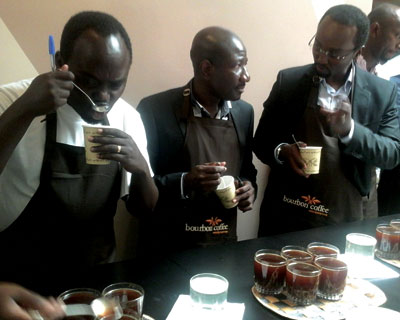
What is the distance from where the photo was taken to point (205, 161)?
2100 millimetres

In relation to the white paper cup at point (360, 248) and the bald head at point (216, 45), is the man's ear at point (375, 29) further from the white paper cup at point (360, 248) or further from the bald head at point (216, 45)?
the white paper cup at point (360, 248)

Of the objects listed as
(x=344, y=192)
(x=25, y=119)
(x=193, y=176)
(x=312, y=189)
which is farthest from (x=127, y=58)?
(x=344, y=192)

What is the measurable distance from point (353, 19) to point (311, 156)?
0.86m

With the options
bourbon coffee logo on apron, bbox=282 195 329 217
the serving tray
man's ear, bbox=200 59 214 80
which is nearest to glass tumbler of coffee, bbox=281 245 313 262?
the serving tray

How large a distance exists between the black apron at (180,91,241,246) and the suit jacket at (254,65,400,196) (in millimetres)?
313

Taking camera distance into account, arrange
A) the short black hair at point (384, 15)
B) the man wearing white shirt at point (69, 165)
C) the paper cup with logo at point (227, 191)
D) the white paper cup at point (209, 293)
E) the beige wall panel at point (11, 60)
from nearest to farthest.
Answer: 1. the white paper cup at point (209, 293)
2. the man wearing white shirt at point (69, 165)
3. the paper cup with logo at point (227, 191)
4. the beige wall panel at point (11, 60)
5. the short black hair at point (384, 15)

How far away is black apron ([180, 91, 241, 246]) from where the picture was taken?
80.8 inches

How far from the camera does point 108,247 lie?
5.39ft

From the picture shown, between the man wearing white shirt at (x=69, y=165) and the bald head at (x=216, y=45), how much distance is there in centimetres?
70

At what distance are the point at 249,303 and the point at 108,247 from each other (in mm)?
704

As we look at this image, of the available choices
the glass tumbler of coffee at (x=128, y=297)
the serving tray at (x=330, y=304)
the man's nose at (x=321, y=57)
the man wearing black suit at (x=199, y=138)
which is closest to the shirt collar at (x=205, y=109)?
the man wearing black suit at (x=199, y=138)

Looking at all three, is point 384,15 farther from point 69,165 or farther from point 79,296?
point 79,296

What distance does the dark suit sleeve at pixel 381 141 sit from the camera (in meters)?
2.09

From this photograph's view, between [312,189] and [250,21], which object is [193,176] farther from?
[250,21]
